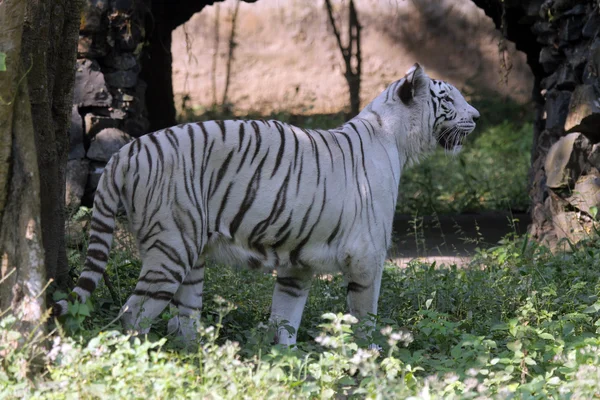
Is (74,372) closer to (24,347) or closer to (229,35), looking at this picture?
(24,347)

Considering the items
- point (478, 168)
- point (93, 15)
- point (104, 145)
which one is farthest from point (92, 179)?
point (478, 168)

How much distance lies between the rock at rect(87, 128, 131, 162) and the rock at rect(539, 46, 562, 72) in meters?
4.25

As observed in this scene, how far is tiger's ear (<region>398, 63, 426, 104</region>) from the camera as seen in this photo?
507 centimetres

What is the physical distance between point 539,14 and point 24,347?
6.50 meters

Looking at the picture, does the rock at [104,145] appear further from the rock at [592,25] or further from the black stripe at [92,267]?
the rock at [592,25]

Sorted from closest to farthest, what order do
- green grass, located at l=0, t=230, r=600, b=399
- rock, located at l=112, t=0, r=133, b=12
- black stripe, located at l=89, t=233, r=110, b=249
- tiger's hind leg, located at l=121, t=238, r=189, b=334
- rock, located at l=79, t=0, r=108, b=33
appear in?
green grass, located at l=0, t=230, r=600, b=399 → black stripe, located at l=89, t=233, r=110, b=249 → tiger's hind leg, located at l=121, t=238, r=189, b=334 → rock, located at l=79, t=0, r=108, b=33 → rock, located at l=112, t=0, r=133, b=12

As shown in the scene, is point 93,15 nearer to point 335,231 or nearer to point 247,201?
point 247,201

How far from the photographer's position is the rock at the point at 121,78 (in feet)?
25.5

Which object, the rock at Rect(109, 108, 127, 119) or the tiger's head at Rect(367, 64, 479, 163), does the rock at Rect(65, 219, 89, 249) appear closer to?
the rock at Rect(109, 108, 127, 119)

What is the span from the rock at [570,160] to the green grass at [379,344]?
0.92 m

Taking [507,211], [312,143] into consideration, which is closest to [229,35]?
[507,211]

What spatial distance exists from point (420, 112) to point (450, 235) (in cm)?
470

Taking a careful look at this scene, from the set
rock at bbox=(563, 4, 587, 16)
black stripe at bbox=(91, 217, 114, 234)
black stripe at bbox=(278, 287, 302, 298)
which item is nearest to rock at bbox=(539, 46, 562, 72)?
rock at bbox=(563, 4, 587, 16)

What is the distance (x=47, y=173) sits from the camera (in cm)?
409
